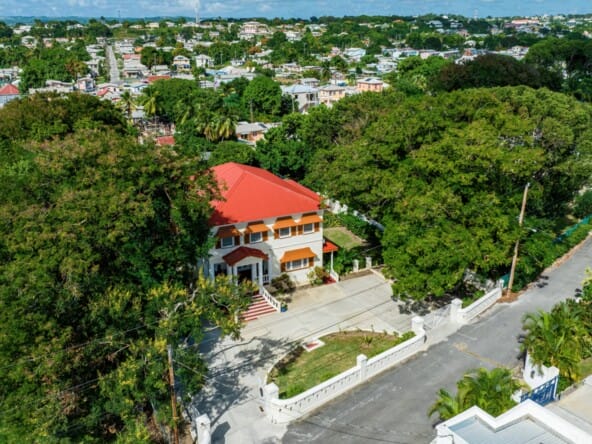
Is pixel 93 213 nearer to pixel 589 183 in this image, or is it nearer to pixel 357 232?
pixel 357 232

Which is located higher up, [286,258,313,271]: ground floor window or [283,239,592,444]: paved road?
[286,258,313,271]: ground floor window

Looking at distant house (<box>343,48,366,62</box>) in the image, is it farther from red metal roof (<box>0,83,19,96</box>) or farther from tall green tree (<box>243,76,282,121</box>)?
red metal roof (<box>0,83,19,96</box>)

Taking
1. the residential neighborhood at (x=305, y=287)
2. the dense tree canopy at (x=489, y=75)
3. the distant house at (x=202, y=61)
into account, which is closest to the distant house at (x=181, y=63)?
the distant house at (x=202, y=61)

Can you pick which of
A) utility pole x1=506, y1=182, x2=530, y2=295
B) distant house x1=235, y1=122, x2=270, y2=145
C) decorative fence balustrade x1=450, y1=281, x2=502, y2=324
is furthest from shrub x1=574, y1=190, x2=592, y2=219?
distant house x1=235, y1=122, x2=270, y2=145

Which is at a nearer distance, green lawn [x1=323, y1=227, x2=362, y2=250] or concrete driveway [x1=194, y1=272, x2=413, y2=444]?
concrete driveway [x1=194, y1=272, x2=413, y2=444]

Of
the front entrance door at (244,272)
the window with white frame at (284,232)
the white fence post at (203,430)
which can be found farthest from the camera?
the window with white frame at (284,232)

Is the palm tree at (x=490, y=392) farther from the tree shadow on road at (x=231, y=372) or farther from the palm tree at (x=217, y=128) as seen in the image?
the palm tree at (x=217, y=128)

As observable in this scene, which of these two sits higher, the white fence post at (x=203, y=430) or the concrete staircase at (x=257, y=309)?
the white fence post at (x=203, y=430)
